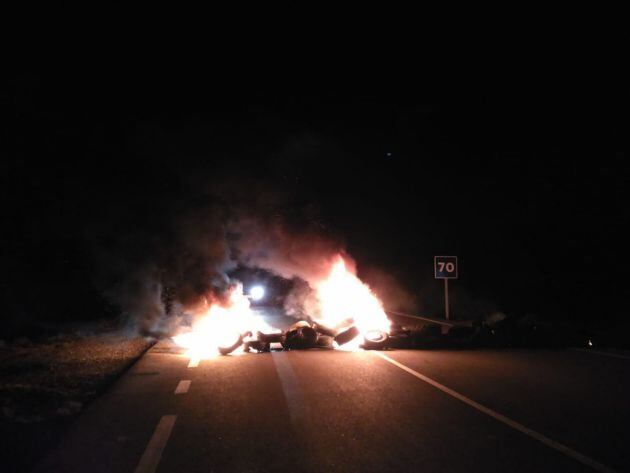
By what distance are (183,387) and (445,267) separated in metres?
13.3

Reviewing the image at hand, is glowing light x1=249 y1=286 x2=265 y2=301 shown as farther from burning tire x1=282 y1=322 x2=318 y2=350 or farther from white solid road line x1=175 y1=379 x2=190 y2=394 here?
white solid road line x1=175 y1=379 x2=190 y2=394

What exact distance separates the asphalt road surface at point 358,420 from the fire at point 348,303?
13.8ft

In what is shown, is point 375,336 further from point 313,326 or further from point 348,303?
point 348,303

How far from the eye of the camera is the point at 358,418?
269 inches

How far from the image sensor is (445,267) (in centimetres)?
2055

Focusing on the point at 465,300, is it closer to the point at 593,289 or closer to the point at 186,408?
the point at 593,289

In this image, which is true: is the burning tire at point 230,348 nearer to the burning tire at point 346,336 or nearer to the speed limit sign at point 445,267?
the burning tire at point 346,336

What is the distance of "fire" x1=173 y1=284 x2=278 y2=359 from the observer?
1346 cm

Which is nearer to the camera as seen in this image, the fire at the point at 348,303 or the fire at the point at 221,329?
the fire at the point at 221,329

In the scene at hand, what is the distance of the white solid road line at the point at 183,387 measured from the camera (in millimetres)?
8680

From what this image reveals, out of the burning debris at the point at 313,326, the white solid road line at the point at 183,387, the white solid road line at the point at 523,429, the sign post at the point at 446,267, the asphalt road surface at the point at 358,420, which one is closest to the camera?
the white solid road line at the point at 523,429

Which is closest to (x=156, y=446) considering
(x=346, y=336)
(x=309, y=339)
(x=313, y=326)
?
(x=309, y=339)

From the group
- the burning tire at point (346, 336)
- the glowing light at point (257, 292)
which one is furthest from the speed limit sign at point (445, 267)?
the glowing light at point (257, 292)

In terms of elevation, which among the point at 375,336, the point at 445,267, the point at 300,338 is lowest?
the point at 300,338
